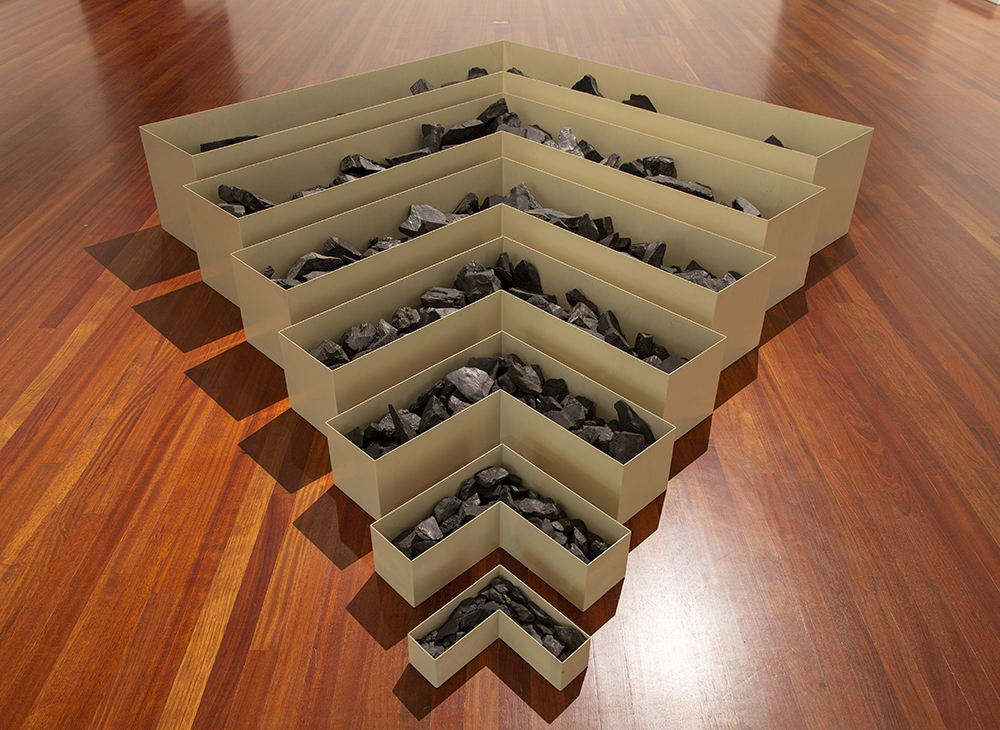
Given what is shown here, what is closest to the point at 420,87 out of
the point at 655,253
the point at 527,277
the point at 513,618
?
the point at 527,277

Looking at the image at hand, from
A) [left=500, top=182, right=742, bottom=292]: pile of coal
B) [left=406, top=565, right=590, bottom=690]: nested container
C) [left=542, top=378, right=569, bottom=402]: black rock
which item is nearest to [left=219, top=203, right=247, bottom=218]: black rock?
[left=500, top=182, right=742, bottom=292]: pile of coal

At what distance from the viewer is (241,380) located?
243 centimetres

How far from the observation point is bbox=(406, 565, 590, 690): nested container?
156cm

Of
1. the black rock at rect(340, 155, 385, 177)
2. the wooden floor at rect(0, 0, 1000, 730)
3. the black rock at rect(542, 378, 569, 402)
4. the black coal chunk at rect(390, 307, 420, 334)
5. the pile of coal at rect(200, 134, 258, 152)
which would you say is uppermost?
the pile of coal at rect(200, 134, 258, 152)

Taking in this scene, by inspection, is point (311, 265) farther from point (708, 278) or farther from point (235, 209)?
point (708, 278)

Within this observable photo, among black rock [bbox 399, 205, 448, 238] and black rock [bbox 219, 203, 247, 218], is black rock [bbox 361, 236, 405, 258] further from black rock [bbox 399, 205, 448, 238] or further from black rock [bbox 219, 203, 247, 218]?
black rock [bbox 219, 203, 247, 218]

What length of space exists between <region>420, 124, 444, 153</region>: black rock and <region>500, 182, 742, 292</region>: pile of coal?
1.45 feet

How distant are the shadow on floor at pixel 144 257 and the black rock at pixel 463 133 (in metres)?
1.13

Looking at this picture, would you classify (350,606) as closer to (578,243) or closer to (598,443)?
(598,443)

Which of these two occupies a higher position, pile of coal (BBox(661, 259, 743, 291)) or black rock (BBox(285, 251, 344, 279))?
black rock (BBox(285, 251, 344, 279))

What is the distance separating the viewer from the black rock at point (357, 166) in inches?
122

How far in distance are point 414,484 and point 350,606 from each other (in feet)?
1.11

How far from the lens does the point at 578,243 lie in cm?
256

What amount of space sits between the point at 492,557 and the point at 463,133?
206 centimetres
